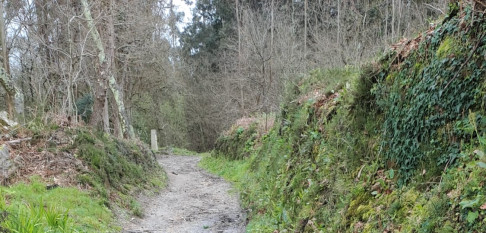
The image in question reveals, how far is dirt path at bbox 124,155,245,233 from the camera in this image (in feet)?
21.6

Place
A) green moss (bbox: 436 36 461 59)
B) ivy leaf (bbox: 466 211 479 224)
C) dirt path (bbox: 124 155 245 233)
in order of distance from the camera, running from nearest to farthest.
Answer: ivy leaf (bbox: 466 211 479 224)
green moss (bbox: 436 36 461 59)
dirt path (bbox: 124 155 245 233)

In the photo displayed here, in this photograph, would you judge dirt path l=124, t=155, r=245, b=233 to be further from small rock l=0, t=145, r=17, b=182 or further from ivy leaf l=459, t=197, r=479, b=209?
ivy leaf l=459, t=197, r=479, b=209

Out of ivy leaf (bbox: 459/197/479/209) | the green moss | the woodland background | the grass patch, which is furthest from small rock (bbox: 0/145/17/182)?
the green moss

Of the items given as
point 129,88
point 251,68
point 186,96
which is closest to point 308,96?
point 251,68

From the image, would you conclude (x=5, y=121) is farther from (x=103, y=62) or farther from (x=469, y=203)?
(x=469, y=203)

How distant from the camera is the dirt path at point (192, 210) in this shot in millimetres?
6590

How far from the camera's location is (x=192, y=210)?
321 inches

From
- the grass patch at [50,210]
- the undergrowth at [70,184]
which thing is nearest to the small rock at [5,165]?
the undergrowth at [70,184]

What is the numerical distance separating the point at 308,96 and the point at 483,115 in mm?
5632

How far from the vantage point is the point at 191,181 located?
1276 cm

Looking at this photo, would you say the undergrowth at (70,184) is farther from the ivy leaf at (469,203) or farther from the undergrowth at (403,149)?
the ivy leaf at (469,203)

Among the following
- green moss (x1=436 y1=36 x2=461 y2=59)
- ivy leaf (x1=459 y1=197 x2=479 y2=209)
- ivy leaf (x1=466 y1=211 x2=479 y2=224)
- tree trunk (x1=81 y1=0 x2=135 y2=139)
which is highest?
tree trunk (x1=81 y1=0 x2=135 y2=139)

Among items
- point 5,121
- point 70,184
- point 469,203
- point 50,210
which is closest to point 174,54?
point 5,121

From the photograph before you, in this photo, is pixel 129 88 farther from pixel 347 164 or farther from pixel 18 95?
pixel 347 164
